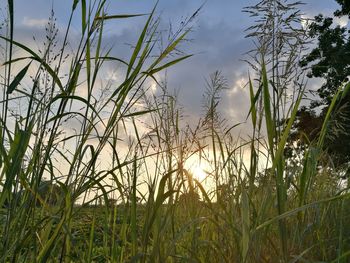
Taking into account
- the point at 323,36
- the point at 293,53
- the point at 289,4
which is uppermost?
the point at 323,36

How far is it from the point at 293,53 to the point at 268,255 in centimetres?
92

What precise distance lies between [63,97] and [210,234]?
4.70 ft

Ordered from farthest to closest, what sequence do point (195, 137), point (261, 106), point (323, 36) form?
1. point (323, 36)
2. point (195, 137)
3. point (261, 106)

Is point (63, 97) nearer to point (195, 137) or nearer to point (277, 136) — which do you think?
point (277, 136)

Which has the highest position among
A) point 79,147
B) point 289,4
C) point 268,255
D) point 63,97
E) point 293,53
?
point 289,4

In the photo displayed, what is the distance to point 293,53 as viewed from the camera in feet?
7.43

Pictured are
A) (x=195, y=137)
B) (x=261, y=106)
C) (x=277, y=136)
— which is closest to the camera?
(x=277, y=136)

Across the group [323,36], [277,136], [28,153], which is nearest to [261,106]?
[277,136]

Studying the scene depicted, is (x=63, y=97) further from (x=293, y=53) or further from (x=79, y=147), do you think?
(x=293, y=53)

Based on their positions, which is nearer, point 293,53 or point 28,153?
point 28,153

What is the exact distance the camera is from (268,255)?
231 cm

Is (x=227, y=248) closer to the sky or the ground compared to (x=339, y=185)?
closer to the ground

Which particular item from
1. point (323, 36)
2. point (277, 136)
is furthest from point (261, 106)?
point (323, 36)

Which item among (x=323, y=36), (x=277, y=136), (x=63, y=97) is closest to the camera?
(x=63, y=97)
